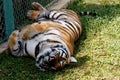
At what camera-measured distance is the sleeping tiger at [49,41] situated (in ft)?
14.3

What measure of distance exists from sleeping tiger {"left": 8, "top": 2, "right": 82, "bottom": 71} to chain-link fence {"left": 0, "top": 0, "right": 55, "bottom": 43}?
0.98ft

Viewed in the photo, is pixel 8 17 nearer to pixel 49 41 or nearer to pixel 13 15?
pixel 13 15

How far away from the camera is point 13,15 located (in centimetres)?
561

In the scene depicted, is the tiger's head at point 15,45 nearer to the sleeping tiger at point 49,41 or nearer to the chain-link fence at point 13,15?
the sleeping tiger at point 49,41

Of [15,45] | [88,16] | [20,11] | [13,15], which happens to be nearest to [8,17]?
[13,15]

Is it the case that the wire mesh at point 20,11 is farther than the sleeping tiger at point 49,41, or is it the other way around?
the wire mesh at point 20,11

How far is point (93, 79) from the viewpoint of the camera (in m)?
4.42

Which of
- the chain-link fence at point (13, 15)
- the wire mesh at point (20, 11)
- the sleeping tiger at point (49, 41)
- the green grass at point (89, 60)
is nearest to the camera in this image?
the sleeping tiger at point (49, 41)

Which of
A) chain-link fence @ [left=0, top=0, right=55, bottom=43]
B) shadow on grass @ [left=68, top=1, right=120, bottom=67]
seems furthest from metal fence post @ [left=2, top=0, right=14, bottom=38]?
shadow on grass @ [left=68, top=1, right=120, bottom=67]

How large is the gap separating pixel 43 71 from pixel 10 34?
1.18 m

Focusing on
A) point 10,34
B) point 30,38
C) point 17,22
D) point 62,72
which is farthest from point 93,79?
point 17,22

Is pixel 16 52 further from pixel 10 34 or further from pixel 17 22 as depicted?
A: pixel 17 22

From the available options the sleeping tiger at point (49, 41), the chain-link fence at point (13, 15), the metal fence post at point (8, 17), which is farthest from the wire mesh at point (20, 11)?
the sleeping tiger at point (49, 41)

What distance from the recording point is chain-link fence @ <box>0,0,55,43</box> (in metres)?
5.38
